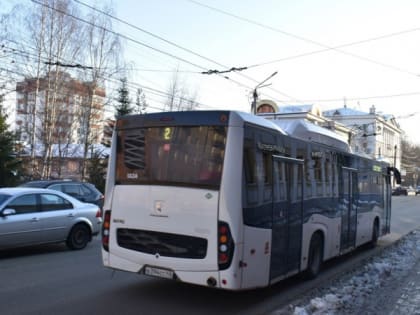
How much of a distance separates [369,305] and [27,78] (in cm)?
2837

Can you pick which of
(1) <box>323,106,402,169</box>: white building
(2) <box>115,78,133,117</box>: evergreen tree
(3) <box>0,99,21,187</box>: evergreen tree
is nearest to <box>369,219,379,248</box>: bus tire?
(3) <box>0,99,21,187</box>: evergreen tree

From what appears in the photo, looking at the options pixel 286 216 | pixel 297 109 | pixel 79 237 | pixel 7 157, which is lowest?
pixel 79 237

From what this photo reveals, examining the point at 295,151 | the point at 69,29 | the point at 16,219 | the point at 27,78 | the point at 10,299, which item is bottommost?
the point at 10,299

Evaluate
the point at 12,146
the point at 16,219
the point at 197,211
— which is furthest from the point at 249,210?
the point at 12,146

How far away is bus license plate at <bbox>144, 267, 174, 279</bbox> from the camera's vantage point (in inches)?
260

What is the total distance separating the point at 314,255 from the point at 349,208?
2527mm

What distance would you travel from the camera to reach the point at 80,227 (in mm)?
12062

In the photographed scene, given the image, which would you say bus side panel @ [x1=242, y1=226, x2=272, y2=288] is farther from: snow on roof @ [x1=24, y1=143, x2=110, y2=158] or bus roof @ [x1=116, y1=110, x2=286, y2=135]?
snow on roof @ [x1=24, y1=143, x2=110, y2=158]

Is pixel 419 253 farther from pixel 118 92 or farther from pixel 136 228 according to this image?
pixel 118 92

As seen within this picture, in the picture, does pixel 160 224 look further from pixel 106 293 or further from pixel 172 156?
pixel 106 293

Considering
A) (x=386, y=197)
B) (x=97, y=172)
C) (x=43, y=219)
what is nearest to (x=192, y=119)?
(x=43, y=219)

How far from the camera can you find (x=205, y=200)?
21.1 feet

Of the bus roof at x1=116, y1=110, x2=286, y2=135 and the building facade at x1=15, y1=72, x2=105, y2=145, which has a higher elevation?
the building facade at x1=15, y1=72, x2=105, y2=145

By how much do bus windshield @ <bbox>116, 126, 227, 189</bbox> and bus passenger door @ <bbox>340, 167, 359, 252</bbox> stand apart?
5.13 metres
